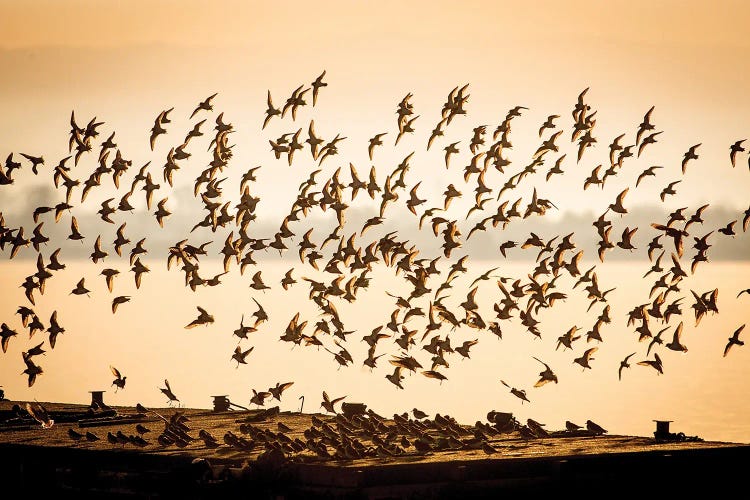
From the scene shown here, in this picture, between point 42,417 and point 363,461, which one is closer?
point 363,461

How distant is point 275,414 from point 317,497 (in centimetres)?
1989

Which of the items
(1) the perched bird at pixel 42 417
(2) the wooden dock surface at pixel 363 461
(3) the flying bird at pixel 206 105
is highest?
(3) the flying bird at pixel 206 105

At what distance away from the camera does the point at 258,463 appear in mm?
42406

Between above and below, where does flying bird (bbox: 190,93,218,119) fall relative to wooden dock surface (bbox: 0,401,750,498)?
above

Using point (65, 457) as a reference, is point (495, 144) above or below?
above

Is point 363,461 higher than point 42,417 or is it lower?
lower

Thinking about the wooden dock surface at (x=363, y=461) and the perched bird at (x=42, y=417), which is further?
the perched bird at (x=42, y=417)

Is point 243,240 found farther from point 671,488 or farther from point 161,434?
point 671,488

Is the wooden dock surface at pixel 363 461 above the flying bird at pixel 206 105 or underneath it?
underneath

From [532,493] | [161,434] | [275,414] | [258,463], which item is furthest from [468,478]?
[275,414]

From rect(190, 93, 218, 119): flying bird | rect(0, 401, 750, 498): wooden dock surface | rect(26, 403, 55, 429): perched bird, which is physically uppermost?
rect(190, 93, 218, 119): flying bird

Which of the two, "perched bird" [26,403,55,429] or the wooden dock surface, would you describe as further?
"perched bird" [26,403,55,429]

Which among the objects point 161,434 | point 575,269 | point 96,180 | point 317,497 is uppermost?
point 96,180

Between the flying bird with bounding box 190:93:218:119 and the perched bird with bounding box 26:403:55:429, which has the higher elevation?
the flying bird with bounding box 190:93:218:119
